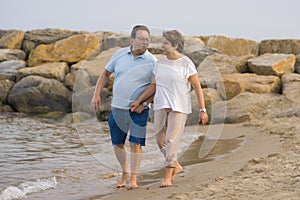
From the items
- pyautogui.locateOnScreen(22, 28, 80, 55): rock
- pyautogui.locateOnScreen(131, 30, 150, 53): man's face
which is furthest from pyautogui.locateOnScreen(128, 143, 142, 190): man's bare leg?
pyautogui.locateOnScreen(22, 28, 80, 55): rock

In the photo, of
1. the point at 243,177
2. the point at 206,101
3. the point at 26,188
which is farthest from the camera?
the point at 206,101

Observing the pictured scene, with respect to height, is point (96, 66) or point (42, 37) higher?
point (42, 37)

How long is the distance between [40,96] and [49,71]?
1.57 meters

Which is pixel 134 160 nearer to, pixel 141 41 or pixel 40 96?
pixel 141 41

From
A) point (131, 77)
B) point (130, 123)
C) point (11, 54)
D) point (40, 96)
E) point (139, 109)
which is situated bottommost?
point (40, 96)

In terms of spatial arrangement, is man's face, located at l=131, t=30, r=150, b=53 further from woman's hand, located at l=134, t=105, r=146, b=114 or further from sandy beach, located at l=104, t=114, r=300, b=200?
sandy beach, located at l=104, t=114, r=300, b=200

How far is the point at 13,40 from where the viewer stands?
23797 mm

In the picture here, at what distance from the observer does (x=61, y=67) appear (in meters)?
19.7

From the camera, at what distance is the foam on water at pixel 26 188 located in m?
5.70

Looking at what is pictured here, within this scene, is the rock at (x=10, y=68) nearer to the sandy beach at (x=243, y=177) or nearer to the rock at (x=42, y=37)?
the rock at (x=42, y=37)

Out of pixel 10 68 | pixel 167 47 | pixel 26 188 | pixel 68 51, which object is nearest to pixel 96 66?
pixel 68 51

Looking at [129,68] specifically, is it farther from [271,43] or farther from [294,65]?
[271,43]

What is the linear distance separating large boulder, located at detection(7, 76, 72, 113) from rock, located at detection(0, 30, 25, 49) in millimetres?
5831

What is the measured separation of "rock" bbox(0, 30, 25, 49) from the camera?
933 inches
